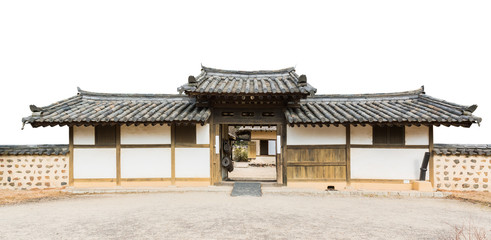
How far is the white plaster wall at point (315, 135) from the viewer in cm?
1139

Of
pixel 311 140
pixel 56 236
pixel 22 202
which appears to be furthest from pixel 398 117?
pixel 22 202

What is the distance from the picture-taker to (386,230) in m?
6.41

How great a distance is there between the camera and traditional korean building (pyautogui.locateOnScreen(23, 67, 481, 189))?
36.5ft

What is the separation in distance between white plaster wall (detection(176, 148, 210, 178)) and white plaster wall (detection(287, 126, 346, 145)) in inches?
128

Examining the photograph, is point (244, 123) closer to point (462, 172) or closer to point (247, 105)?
point (247, 105)

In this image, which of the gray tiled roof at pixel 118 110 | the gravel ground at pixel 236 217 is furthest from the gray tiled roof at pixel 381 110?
the gray tiled roof at pixel 118 110

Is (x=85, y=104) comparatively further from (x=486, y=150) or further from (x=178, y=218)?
(x=486, y=150)

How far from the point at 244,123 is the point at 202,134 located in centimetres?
166

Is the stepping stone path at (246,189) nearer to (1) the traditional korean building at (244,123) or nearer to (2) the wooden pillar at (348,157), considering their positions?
(1) the traditional korean building at (244,123)

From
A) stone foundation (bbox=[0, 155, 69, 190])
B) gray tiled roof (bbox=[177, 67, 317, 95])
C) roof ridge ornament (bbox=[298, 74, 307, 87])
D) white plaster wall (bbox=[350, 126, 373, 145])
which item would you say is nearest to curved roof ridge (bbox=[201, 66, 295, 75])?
gray tiled roof (bbox=[177, 67, 317, 95])

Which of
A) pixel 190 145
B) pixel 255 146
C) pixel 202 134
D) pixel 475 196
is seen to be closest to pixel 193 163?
pixel 190 145

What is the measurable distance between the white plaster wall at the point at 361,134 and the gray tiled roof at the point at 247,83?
7.11ft

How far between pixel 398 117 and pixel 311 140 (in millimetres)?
3107

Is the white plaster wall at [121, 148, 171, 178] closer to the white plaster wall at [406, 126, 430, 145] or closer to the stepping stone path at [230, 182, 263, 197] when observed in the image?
the stepping stone path at [230, 182, 263, 197]
